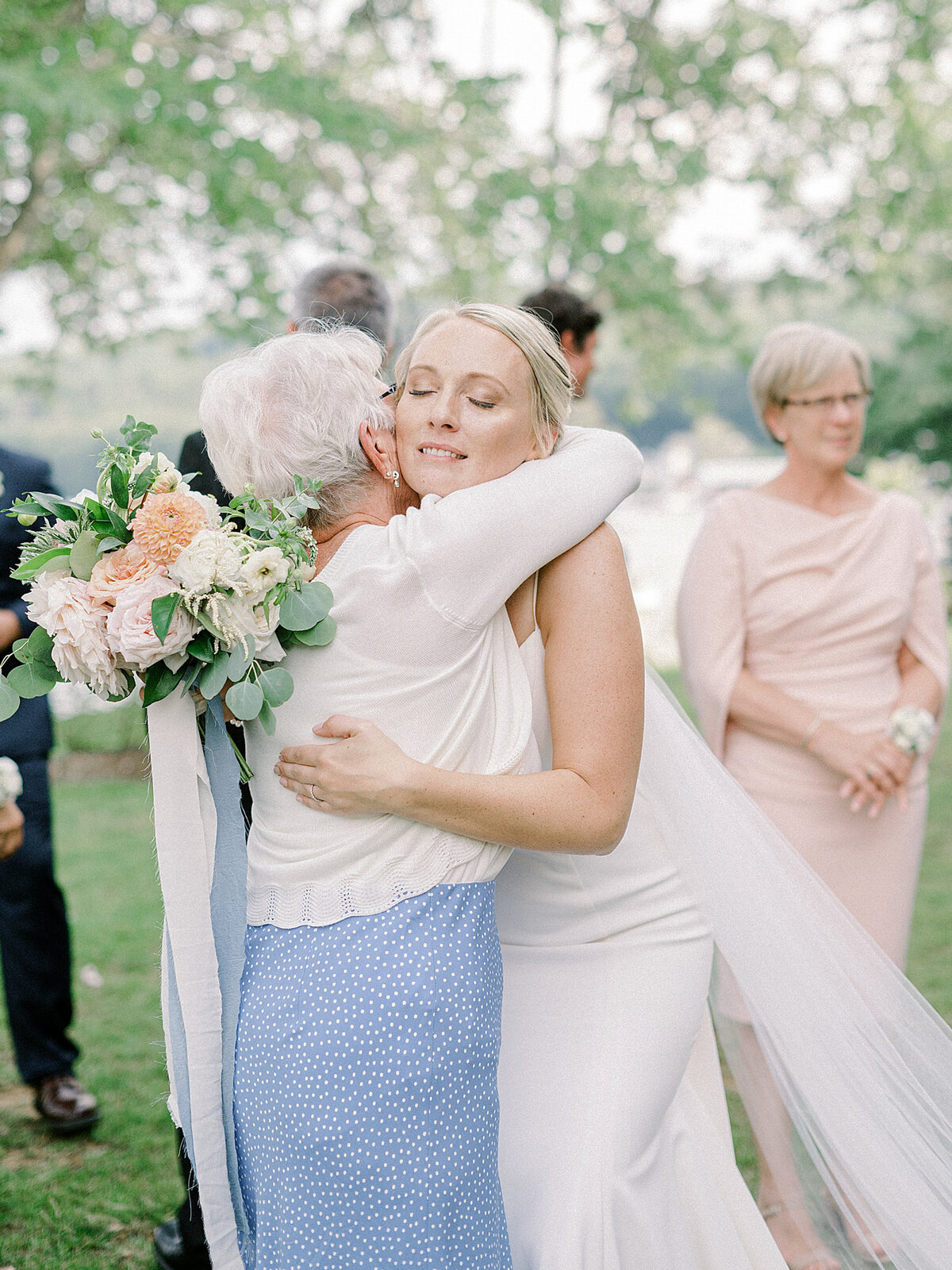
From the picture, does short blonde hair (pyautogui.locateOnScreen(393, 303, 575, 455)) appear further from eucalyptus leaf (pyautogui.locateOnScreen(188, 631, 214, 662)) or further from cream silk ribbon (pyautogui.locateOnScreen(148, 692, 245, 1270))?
cream silk ribbon (pyautogui.locateOnScreen(148, 692, 245, 1270))

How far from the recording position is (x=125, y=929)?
289 inches

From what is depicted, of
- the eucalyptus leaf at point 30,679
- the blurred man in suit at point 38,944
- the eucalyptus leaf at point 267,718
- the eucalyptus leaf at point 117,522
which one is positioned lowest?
the blurred man in suit at point 38,944

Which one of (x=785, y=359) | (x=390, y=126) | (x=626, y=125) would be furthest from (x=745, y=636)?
(x=626, y=125)

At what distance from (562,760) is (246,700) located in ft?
1.96

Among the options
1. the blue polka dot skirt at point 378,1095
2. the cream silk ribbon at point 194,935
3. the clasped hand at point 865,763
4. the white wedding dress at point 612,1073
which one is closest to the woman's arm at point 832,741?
the clasped hand at point 865,763

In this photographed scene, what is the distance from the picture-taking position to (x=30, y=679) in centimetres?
224

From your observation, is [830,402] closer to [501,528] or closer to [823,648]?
[823,648]

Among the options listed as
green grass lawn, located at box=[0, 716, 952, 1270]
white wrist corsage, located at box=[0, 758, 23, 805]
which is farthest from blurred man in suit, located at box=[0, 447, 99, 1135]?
white wrist corsage, located at box=[0, 758, 23, 805]

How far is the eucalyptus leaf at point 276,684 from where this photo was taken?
2.08 meters

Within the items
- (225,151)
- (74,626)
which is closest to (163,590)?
(74,626)

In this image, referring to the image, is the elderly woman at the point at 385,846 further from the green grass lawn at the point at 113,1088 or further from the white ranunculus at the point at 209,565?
the green grass lawn at the point at 113,1088

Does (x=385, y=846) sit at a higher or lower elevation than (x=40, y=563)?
lower

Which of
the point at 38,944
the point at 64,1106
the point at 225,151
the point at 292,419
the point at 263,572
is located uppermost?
the point at 225,151

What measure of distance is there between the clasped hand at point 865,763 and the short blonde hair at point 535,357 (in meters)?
1.90
